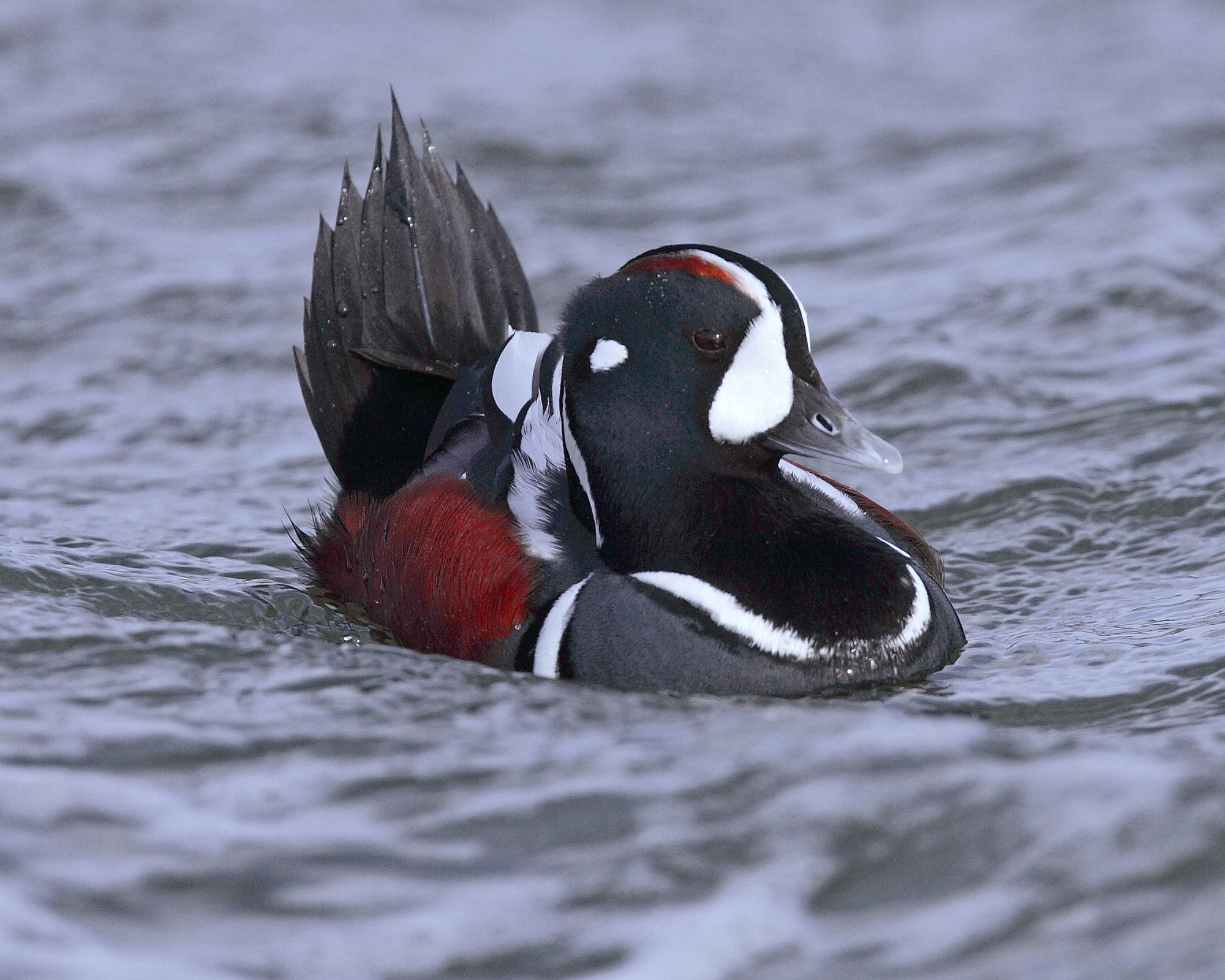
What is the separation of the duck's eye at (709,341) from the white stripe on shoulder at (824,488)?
69cm

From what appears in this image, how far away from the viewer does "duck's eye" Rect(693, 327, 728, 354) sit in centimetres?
492

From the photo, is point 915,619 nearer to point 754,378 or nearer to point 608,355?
point 754,378

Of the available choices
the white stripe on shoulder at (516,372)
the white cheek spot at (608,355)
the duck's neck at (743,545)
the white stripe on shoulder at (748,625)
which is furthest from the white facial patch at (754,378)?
the white stripe on shoulder at (516,372)

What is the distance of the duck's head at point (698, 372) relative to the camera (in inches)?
193

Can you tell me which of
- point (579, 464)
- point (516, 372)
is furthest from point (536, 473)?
point (516, 372)

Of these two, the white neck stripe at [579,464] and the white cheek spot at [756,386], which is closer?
the white cheek spot at [756,386]

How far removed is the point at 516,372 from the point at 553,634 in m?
0.94

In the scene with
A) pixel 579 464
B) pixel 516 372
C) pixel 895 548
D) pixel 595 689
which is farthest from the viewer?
pixel 516 372

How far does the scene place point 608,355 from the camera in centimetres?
502

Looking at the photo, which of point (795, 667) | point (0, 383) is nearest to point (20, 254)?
point (0, 383)

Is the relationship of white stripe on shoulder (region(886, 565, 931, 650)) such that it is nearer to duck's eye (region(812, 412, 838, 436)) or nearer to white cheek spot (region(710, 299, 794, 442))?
duck's eye (region(812, 412, 838, 436))

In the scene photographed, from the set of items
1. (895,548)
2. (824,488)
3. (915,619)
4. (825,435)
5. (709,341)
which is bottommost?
(915,619)

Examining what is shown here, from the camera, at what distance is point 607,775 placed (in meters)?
4.28

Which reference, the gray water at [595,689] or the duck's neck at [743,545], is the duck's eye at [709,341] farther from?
the gray water at [595,689]
